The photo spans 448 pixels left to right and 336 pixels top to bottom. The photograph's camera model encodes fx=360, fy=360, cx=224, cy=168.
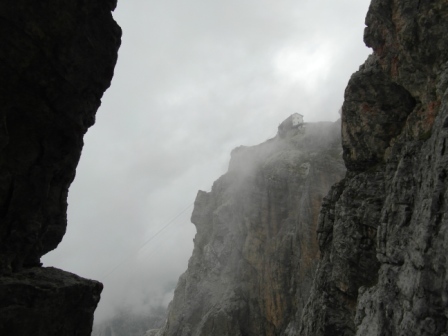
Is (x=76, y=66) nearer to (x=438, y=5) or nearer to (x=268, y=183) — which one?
(x=438, y=5)

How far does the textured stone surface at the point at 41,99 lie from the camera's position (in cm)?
1284

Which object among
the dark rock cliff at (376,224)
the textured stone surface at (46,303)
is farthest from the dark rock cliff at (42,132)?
the dark rock cliff at (376,224)

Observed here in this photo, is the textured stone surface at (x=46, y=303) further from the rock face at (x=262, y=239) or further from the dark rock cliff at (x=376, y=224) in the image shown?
the rock face at (x=262, y=239)

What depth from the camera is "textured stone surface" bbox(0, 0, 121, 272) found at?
42.1 ft

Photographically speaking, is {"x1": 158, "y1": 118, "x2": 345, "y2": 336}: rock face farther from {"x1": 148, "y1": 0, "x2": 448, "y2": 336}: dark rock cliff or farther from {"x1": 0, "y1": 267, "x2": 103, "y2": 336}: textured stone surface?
{"x1": 0, "y1": 267, "x2": 103, "y2": 336}: textured stone surface

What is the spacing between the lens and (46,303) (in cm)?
1334

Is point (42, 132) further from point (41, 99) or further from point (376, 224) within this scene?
point (376, 224)

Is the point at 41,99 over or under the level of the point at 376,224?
over

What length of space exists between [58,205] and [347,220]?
101 ft

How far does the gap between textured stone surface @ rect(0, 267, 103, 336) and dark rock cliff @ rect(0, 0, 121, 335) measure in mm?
33

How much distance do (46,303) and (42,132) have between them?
6612mm

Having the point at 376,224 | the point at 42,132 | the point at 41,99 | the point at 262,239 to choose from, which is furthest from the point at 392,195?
the point at 262,239

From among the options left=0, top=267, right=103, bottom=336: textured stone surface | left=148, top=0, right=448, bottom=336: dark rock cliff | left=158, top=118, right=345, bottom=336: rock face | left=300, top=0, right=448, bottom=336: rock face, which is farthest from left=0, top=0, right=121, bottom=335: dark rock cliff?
left=158, top=118, right=345, bottom=336: rock face

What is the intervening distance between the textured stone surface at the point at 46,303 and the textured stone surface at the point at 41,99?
0.96 metres
